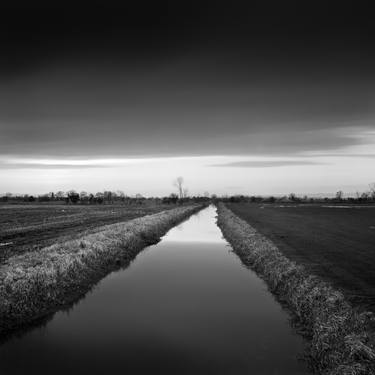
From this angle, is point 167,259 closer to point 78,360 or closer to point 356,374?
point 78,360

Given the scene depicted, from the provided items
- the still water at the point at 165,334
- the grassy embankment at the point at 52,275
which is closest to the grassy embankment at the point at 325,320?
the still water at the point at 165,334

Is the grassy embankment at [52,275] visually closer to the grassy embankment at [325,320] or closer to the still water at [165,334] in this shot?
the still water at [165,334]

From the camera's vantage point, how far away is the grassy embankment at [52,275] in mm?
12297

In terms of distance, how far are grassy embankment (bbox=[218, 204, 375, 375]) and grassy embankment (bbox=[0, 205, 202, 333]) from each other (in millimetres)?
8974

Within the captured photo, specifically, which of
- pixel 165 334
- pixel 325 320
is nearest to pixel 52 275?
pixel 165 334

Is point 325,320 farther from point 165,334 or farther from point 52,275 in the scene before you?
point 52,275

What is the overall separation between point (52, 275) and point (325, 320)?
10.9m

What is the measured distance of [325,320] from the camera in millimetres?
10375

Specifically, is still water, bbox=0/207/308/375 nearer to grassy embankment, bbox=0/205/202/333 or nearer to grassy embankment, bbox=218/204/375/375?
grassy embankment, bbox=218/204/375/375

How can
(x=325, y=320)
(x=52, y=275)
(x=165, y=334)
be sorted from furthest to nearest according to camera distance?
1. (x=52, y=275)
2. (x=165, y=334)
3. (x=325, y=320)

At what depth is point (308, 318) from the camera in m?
11.6

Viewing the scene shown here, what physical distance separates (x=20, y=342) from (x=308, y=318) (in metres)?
8.99

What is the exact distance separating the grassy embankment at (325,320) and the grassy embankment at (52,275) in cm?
897

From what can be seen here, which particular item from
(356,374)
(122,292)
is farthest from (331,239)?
(356,374)
